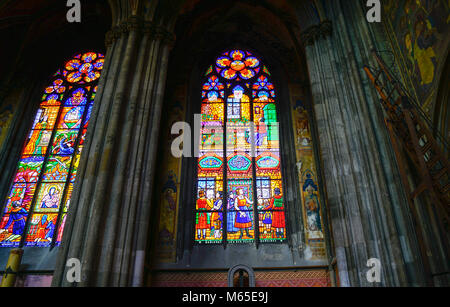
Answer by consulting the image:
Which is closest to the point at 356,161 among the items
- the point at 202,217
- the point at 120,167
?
the point at 202,217

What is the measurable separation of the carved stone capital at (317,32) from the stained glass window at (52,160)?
7.06m

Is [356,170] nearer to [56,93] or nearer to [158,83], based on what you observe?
[158,83]

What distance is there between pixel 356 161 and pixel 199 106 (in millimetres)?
5986

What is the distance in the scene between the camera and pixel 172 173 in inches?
392

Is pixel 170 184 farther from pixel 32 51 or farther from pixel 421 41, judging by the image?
pixel 32 51

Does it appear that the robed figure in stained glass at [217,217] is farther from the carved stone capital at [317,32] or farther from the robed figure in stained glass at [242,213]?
the carved stone capital at [317,32]

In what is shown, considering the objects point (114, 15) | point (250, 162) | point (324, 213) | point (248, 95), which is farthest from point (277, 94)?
point (114, 15)

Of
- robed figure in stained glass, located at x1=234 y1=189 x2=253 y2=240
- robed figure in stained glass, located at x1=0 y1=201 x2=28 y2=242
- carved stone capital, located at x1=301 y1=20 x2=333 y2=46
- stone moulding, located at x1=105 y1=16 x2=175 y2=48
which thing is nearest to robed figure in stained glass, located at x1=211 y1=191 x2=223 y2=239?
robed figure in stained glass, located at x1=234 y1=189 x2=253 y2=240

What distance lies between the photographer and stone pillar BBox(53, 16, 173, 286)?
6156mm

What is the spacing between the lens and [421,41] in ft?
21.8

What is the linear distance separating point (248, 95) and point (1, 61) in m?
8.15

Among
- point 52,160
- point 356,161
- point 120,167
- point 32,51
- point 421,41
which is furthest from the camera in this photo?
point 32,51

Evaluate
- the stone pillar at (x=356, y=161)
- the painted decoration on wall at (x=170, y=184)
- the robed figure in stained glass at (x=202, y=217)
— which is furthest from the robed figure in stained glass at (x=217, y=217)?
the stone pillar at (x=356, y=161)

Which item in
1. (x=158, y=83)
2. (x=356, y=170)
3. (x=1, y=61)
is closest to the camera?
(x=356, y=170)
